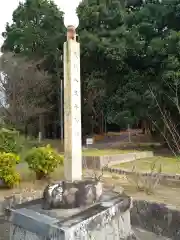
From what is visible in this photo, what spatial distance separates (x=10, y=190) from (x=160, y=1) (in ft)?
45.4

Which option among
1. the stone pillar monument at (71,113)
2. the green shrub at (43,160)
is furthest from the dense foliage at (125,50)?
the stone pillar monument at (71,113)

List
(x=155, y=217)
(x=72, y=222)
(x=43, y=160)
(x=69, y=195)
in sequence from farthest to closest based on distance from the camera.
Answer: (x=43, y=160), (x=155, y=217), (x=69, y=195), (x=72, y=222)

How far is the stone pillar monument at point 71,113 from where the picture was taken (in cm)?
412

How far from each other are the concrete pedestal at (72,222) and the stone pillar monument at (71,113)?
655mm

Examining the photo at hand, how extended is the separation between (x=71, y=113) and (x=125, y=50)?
12.1 m

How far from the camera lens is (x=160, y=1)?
51.8 ft

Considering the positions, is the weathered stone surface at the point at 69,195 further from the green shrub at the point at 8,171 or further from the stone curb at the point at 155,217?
the green shrub at the point at 8,171

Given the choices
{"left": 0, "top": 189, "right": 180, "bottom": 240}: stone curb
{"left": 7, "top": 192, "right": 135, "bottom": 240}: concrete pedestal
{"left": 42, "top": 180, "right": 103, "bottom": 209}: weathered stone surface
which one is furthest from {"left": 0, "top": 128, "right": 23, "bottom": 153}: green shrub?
{"left": 42, "top": 180, "right": 103, "bottom": 209}: weathered stone surface

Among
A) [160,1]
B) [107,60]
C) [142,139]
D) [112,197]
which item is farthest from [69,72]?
[142,139]

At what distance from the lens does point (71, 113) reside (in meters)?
4.15

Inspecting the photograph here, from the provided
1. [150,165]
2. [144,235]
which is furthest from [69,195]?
[150,165]

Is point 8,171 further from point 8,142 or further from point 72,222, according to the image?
point 72,222

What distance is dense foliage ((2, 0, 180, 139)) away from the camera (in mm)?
13906

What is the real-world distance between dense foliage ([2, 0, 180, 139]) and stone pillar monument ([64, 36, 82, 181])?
30.0 feet
